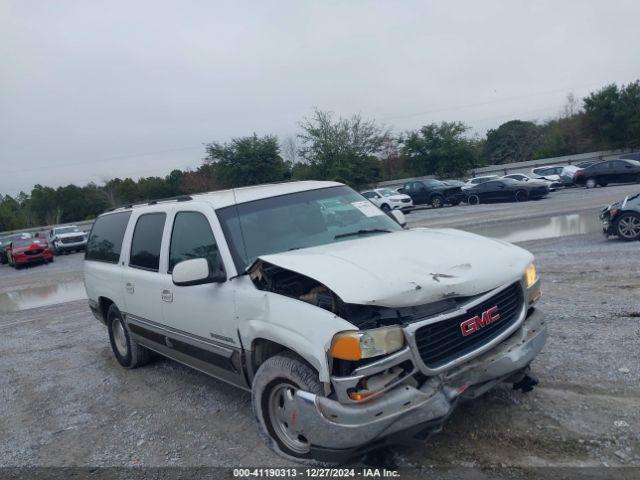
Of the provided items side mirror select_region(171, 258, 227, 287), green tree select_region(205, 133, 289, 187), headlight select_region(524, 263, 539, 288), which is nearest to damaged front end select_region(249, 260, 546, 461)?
headlight select_region(524, 263, 539, 288)

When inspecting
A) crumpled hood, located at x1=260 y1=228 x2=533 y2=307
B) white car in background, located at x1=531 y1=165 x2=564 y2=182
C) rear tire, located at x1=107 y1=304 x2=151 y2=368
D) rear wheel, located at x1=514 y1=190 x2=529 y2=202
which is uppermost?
crumpled hood, located at x1=260 y1=228 x2=533 y2=307

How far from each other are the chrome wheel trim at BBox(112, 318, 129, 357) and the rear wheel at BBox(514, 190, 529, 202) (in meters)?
24.7

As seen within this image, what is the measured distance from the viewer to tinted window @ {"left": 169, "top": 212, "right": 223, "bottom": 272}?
449 cm

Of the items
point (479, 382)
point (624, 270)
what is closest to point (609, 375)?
point (479, 382)

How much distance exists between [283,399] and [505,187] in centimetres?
2672

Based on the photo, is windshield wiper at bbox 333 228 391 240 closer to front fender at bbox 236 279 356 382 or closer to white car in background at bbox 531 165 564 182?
front fender at bbox 236 279 356 382

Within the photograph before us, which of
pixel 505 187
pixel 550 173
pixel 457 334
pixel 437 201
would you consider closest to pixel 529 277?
pixel 457 334

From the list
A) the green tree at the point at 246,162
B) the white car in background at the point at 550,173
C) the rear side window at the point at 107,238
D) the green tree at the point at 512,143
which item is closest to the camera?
the rear side window at the point at 107,238

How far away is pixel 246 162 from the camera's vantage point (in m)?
42.9

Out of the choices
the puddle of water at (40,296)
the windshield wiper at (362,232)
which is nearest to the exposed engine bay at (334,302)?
the windshield wiper at (362,232)

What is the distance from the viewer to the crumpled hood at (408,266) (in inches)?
130

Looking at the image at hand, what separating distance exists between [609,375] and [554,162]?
48682 millimetres

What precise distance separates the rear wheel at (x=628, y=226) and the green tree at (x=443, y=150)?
39069mm

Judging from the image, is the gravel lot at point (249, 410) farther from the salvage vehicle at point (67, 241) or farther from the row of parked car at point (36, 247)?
the salvage vehicle at point (67, 241)
